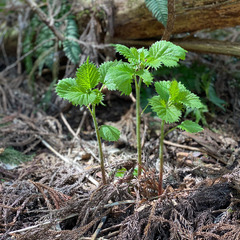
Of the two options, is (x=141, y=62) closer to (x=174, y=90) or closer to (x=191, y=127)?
(x=174, y=90)

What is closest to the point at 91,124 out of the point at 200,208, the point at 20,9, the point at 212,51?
the point at 212,51

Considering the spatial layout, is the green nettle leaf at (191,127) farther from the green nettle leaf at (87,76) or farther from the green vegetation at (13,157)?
the green vegetation at (13,157)

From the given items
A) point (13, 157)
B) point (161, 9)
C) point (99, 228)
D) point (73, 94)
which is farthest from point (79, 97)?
point (161, 9)

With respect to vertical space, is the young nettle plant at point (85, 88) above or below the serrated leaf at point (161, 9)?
below

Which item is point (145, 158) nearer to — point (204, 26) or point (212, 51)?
point (212, 51)

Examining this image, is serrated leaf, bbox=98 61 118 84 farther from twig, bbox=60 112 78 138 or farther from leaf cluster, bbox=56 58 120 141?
twig, bbox=60 112 78 138

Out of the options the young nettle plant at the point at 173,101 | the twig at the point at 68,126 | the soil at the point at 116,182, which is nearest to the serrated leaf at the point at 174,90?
the young nettle plant at the point at 173,101

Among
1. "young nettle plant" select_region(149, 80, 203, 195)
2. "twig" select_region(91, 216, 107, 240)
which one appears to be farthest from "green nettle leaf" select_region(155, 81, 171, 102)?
"twig" select_region(91, 216, 107, 240)

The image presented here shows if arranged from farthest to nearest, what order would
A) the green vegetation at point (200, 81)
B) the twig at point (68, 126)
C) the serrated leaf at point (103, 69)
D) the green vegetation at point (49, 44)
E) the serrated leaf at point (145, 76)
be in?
the green vegetation at point (49, 44)
the twig at point (68, 126)
the green vegetation at point (200, 81)
the serrated leaf at point (103, 69)
the serrated leaf at point (145, 76)
